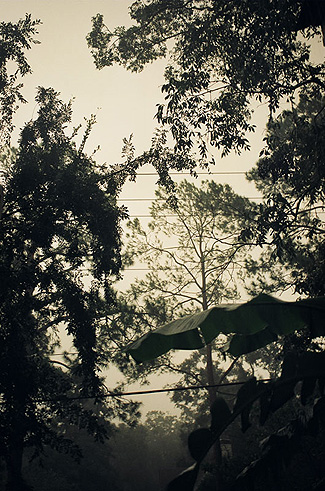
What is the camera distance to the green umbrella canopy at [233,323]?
274 centimetres

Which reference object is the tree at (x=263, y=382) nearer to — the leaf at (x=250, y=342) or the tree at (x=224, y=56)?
the leaf at (x=250, y=342)

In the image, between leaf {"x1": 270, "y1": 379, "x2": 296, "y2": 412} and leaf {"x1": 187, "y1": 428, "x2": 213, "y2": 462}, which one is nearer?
leaf {"x1": 187, "y1": 428, "x2": 213, "y2": 462}

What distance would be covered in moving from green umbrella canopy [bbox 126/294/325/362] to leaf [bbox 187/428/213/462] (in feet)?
2.11

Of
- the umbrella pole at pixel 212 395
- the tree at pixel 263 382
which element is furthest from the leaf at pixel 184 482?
the umbrella pole at pixel 212 395

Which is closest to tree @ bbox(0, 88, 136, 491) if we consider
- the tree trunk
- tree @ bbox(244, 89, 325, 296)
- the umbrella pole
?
the tree trunk

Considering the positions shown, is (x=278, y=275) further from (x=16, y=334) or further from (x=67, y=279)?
(x=16, y=334)

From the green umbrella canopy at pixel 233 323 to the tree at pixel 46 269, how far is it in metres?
5.88

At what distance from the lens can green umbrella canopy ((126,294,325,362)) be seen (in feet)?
9.00

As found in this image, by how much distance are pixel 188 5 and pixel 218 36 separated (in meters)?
1.76

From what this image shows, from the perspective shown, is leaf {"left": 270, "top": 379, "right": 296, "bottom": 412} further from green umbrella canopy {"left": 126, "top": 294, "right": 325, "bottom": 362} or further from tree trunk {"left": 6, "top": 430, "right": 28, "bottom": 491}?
tree trunk {"left": 6, "top": 430, "right": 28, "bottom": 491}

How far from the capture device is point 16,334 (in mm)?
8875

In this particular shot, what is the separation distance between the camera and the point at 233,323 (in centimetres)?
277

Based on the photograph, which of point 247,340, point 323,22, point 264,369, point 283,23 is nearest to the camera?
point 247,340

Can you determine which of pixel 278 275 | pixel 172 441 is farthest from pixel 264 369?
pixel 172 441
